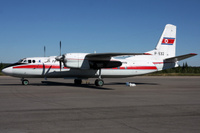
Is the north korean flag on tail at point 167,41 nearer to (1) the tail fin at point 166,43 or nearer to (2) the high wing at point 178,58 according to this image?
(1) the tail fin at point 166,43

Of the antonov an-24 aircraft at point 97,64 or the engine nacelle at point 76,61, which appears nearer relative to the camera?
the engine nacelle at point 76,61

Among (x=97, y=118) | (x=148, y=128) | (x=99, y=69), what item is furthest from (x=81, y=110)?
(x=99, y=69)

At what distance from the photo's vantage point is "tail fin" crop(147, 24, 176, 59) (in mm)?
31531

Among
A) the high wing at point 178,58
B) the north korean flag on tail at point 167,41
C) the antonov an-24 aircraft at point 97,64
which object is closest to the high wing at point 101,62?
the antonov an-24 aircraft at point 97,64

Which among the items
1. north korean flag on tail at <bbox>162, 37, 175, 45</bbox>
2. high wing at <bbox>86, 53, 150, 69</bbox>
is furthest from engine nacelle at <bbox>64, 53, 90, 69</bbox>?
north korean flag on tail at <bbox>162, 37, 175, 45</bbox>

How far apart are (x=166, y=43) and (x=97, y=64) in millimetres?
10874

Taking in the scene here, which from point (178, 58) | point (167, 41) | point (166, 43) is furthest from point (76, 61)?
point (167, 41)

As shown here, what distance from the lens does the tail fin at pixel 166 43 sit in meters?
31.5

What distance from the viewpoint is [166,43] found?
3172cm

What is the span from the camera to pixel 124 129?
7.67 meters

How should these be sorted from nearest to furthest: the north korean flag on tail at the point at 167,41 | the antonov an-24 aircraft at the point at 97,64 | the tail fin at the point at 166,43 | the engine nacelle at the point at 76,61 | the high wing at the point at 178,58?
the engine nacelle at the point at 76,61, the antonov an-24 aircraft at the point at 97,64, the high wing at the point at 178,58, the tail fin at the point at 166,43, the north korean flag on tail at the point at 167,41

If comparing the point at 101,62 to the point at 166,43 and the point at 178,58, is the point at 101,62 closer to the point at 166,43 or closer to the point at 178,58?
the point at 178,58

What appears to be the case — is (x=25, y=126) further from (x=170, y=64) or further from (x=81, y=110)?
(x=170, y=64)

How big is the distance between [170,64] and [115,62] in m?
8.19
